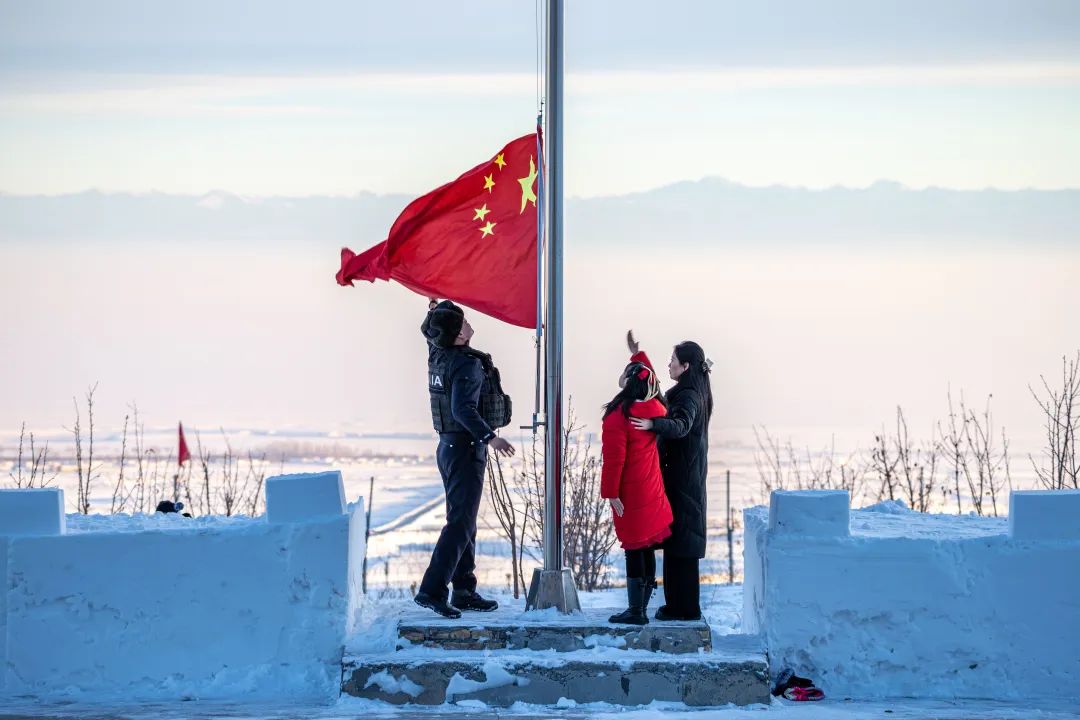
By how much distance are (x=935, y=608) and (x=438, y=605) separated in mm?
3123

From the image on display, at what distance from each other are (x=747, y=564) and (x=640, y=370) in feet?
5.89

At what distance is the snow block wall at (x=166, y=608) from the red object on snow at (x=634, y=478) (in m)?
1.70

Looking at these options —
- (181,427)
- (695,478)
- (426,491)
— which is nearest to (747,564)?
(695,478)

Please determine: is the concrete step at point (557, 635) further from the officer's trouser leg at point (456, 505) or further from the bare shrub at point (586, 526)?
the bare shrub at point (586, 526)

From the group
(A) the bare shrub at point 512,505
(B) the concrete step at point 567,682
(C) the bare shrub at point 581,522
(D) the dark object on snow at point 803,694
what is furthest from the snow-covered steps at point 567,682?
(C) the bare shrub at point 581,522

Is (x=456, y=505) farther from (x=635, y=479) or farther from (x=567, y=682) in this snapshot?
(x=567, y=682)

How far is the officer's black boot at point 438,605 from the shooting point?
30.3 ft

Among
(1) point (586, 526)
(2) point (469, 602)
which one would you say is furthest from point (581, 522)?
(2) point (469, 602)

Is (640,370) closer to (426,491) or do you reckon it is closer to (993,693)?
(993,693)

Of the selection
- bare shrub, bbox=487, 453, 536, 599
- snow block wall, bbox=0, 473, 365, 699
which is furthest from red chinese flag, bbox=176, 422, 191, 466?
snow block wall, bbox=0, 473, 365, 699

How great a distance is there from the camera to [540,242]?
9742mm

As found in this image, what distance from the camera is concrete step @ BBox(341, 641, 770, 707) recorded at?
8547mm

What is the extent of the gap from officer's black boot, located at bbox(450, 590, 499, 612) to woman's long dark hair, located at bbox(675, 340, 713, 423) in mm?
1921

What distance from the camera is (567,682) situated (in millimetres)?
8555
